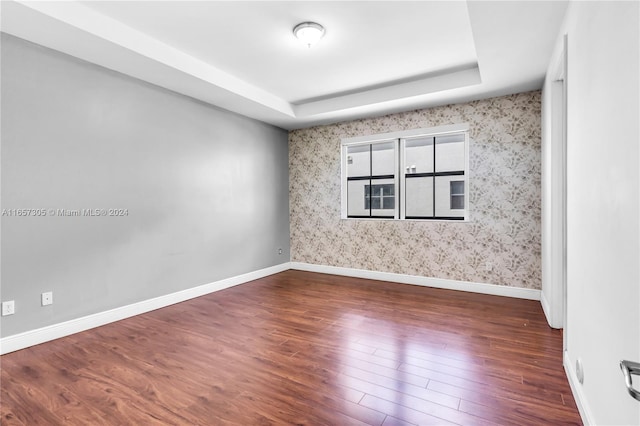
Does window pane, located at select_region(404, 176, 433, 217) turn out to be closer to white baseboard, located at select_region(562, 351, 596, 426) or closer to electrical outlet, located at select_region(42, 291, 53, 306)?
white baseboard, located at select_region(562, 351, 596, 426)

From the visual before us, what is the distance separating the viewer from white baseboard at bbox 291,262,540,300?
4.14m

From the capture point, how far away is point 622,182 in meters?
1.17

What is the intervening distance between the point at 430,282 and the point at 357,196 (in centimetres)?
192

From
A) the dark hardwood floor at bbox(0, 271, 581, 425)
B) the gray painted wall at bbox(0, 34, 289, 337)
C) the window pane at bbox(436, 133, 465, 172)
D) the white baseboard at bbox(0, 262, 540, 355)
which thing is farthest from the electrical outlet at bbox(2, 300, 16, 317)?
the window pane at bbox(436, 133, 465, 172)

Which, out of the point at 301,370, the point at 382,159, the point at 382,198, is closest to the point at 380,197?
the point at 382,198

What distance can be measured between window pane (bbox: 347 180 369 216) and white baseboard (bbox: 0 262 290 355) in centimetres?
226

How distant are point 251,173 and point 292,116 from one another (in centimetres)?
112

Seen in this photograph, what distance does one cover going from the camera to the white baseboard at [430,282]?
4.14m

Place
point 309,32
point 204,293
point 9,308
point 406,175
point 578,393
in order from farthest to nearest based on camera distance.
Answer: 1. point 406,175
2. point 204,293
3. point 309,32
4. point 9,308
5. point 578,393

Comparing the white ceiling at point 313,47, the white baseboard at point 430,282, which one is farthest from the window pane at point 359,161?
the white baseboard at point 430,282

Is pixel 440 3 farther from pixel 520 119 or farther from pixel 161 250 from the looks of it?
pixel 161 250

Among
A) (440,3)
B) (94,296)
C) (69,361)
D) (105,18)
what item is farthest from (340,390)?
(105,18)

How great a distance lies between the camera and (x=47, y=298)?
2922 mm

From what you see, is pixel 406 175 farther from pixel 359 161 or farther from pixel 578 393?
pixel 578 393
